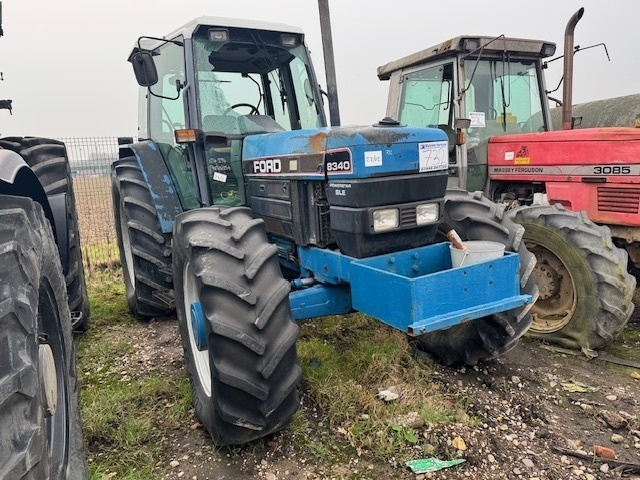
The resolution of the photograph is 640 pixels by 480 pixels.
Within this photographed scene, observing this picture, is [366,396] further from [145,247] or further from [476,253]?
[145,247]

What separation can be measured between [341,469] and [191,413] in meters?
0.97

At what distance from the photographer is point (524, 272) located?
9.91 ft

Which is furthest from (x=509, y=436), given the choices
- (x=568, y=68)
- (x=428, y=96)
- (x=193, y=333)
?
(x=428, y=96)

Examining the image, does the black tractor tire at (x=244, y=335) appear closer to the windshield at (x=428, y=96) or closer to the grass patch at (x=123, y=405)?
the grass patch at (x=123, y=405)

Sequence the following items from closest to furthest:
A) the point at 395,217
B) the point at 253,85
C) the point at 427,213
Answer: the point at 395,217 < the point at 427,213 < the point at 253,85

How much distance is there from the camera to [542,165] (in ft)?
15.6

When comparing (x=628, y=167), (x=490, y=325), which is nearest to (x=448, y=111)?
(x=628, y=167)

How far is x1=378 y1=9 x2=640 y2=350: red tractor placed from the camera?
369cm

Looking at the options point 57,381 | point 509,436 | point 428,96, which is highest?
point 428,96

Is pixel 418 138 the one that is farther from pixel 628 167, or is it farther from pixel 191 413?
pixel 628 167

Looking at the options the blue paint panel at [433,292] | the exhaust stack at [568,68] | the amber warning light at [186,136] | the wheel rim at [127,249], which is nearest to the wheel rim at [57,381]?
the blue paint panel at [433,292]

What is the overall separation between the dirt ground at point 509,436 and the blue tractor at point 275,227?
0.16 m

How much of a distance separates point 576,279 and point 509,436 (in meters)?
1.54

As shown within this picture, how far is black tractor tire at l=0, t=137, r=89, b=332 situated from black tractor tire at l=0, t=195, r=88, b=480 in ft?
5.94
